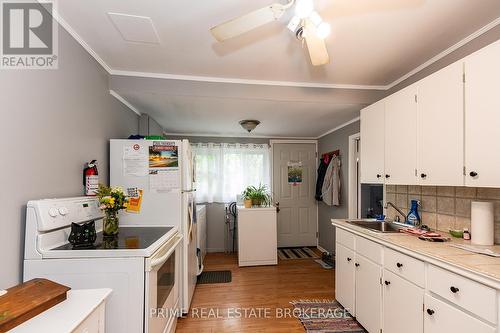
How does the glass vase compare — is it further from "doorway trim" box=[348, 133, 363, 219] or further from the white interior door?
the white interior door

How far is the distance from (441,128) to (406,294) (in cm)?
115

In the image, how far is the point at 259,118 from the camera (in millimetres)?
3545

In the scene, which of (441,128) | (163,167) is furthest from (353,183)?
(163,167)

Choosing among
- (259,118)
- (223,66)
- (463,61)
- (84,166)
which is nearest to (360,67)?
(463,61)

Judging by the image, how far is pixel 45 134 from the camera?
1.49 m

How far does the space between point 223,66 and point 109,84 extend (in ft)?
3.63

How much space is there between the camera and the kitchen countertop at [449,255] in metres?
1.17

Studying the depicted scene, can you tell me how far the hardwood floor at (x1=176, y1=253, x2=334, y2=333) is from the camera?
7.67 ft

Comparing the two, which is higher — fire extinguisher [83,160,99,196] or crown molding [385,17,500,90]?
crown molding [385,17,500,90]

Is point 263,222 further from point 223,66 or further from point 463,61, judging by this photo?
point 463,61

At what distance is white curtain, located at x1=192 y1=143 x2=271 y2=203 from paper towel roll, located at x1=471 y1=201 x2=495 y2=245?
3444 mm

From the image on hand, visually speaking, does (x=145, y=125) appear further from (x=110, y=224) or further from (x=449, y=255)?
(x=449, y=255)
